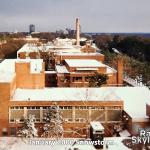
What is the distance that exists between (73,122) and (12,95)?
17.9ft

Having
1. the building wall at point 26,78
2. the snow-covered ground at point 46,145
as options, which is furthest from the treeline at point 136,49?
the snow-covered ground at point 46,145

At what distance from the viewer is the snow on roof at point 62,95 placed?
35031 mm

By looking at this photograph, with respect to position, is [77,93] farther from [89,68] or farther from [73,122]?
[89,68]

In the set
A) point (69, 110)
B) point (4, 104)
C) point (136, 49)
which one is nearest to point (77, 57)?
point (69, 110)

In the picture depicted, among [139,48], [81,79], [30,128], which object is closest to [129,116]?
[30,128]

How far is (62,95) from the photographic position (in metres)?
36.5

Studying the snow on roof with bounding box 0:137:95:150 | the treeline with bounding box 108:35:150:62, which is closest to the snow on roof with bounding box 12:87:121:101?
the snow on roof with bounding box 0:137:95:150

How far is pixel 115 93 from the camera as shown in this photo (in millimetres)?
38406

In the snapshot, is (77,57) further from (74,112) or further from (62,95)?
(74,112)

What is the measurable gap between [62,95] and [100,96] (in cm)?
313

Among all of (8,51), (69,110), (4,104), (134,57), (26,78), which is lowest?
(134,57)

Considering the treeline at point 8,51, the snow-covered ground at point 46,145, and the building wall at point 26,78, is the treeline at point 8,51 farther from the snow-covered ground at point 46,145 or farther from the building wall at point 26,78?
the snow-covered ground at point 46,145

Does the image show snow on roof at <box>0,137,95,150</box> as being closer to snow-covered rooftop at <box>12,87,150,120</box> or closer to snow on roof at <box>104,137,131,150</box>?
snow on roof at <box>104,137,131,150</box>

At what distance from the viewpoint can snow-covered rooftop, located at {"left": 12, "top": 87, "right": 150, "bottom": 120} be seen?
114ft
